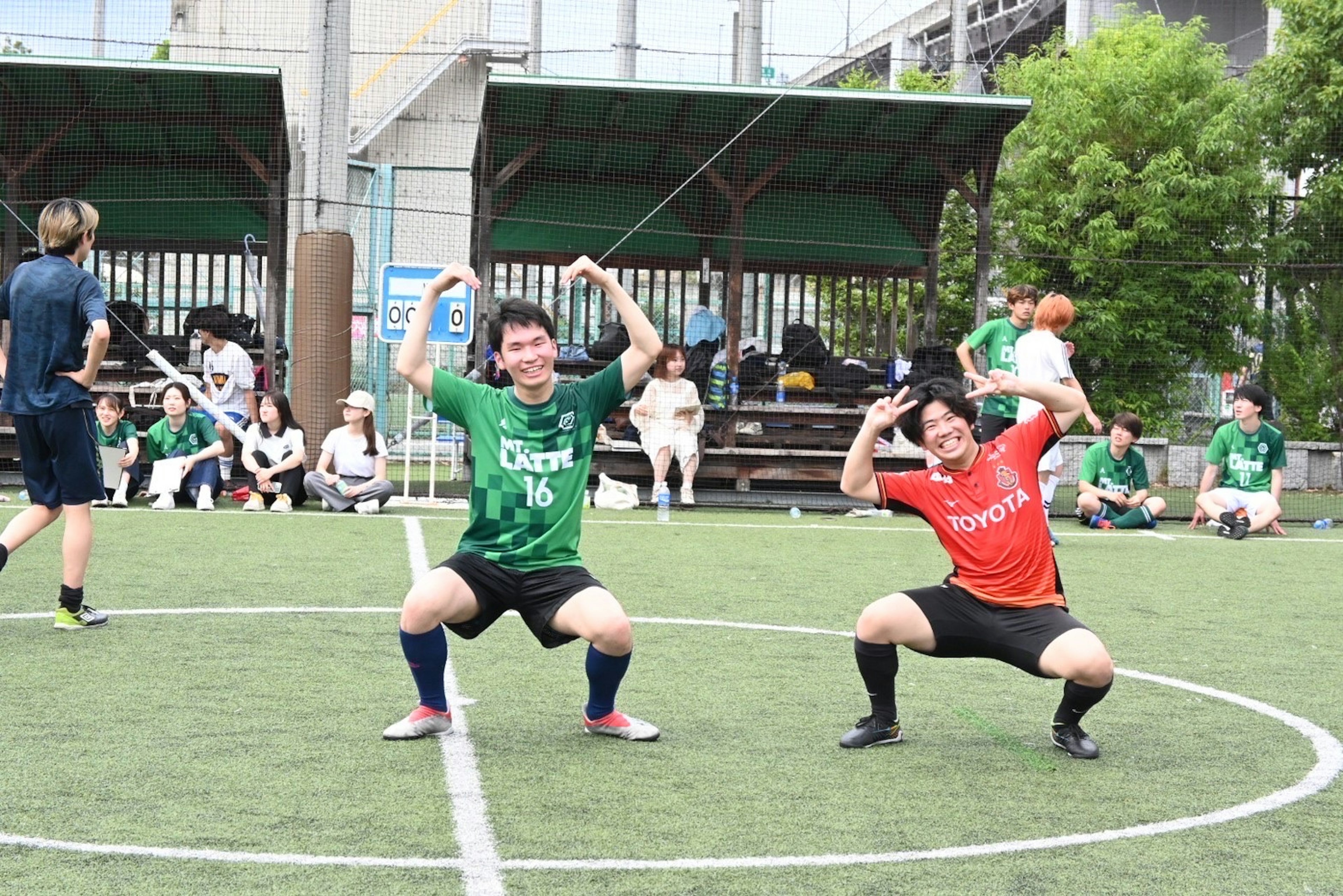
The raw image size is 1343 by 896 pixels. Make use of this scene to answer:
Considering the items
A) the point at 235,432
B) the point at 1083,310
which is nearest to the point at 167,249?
the point at 235,432

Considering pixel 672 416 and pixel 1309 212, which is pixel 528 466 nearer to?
pixel 672 416

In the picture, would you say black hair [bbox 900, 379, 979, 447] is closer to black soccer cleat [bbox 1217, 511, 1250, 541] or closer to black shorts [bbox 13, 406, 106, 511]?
black shorts [bbox 13, 406, 106, 511]

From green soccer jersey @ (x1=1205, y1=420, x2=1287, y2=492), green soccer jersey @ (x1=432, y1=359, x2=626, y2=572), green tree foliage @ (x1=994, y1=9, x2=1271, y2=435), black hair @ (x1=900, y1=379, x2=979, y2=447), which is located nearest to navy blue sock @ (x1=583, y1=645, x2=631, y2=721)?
green soccer jersey @ (x1=432, y1=359, x2=626, y2=572)

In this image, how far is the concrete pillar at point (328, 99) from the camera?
14.5 meters

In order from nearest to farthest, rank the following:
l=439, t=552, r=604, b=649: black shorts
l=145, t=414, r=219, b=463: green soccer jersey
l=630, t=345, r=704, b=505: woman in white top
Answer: l=439, t=552, r=604, b=649: black shorts, l=145, t=414, r=219, b=463: green soccer jersey, l=630, t=345, r=704, b=505: woman in white top

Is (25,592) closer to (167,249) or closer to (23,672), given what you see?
(23,672)

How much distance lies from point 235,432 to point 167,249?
5.79m

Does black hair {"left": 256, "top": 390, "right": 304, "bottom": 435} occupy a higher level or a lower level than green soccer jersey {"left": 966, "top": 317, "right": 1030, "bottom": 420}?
lower

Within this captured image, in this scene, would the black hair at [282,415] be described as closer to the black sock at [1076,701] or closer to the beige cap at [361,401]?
the beige cap at [361,401]

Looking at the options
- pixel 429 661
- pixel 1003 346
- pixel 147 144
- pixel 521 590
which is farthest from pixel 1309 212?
pixel 429 661

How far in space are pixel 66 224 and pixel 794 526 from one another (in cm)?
742

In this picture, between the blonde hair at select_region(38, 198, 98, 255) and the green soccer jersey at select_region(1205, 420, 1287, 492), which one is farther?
the green soccer jersey at select_region(1205, 420, 1287, 492)

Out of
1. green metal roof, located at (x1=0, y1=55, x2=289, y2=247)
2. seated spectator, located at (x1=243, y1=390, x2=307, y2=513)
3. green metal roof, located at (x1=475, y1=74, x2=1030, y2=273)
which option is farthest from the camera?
green metal roof, located at (x1=475, y1=74, x2=1030, y2=273)

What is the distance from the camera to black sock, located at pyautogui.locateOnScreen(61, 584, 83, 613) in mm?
6676
